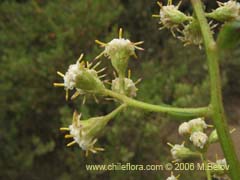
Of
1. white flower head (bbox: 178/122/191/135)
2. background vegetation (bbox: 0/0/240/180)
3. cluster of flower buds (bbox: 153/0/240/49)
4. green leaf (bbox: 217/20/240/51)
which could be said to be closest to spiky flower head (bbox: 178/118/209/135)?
white flower head (bbox: 178/122/191/135)

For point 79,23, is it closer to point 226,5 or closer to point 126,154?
point 126,154

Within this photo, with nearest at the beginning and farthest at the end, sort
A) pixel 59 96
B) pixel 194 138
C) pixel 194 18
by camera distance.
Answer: pixel 194 18 < pixel 194 138 < pixel 59 96

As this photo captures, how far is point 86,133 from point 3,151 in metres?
1.69

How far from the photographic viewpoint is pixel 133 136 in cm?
219

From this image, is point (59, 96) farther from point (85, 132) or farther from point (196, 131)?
point (85, 132)

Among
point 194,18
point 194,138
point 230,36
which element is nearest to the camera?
point 230,36

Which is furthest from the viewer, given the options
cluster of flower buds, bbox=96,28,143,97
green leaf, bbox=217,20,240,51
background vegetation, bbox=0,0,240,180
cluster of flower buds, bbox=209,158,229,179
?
background vegetation, bbox=0,0,240,180

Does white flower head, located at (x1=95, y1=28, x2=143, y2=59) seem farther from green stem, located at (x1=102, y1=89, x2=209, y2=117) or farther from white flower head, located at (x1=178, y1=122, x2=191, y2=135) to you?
white flower head, located at (x1=178, y1=122, x2=191, y2=135)

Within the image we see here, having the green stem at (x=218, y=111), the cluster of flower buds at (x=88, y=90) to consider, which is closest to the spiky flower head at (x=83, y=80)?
the cluster of flower buds at (x=88, y=90)

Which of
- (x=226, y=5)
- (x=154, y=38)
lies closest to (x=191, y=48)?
(x=154, y=38)

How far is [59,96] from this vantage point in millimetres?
2289

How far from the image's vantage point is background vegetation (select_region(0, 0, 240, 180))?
2127 millimetres

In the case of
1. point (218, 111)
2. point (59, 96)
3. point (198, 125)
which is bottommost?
point (218, 111)

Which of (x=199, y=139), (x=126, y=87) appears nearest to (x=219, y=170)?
(x=199, y=139)
